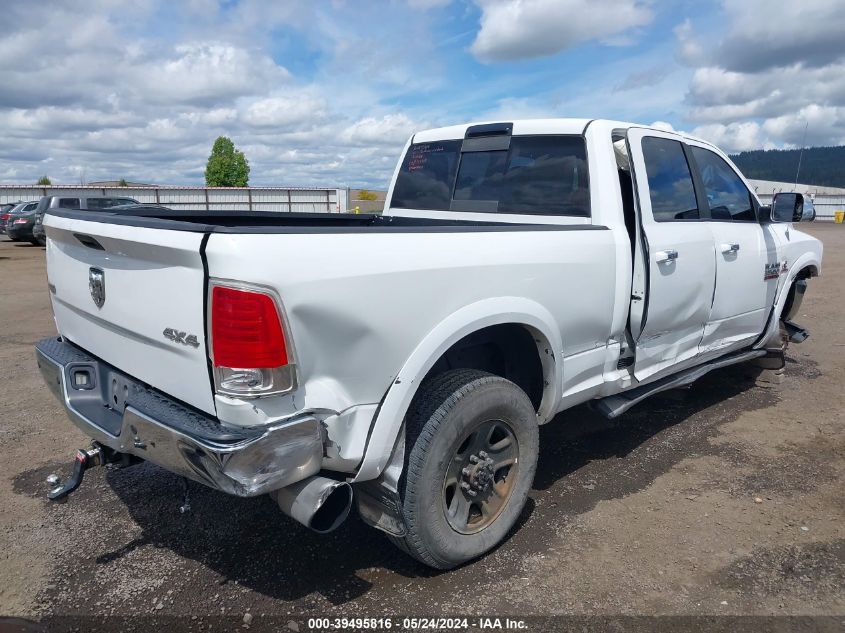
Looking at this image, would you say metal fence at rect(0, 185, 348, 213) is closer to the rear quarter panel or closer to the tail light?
the rear quarter panel

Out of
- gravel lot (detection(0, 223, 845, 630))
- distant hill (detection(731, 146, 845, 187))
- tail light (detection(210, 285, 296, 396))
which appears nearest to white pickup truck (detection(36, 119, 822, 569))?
tail light (detection(210, 285, 296, 396))

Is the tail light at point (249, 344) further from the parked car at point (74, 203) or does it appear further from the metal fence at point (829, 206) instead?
the metal fence at point (829, 206)

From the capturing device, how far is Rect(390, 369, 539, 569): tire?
103 inches

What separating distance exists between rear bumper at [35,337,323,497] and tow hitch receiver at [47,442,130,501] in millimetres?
102

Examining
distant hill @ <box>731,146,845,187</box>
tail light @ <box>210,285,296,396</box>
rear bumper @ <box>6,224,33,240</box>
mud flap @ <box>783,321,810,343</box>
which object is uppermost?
distant hill @ <box>731,146,845,187</box>

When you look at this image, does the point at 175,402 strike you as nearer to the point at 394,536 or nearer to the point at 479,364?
the point at 394,536

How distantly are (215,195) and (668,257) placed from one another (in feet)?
126

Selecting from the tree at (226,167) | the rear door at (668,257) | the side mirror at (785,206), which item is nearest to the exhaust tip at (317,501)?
the rear door at (668,257)

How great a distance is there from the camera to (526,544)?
10.2 feet

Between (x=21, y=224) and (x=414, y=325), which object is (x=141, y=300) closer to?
A: (x=414, y=325)

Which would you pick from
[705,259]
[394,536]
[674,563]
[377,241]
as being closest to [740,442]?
[705,259]

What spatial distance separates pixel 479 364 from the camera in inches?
133

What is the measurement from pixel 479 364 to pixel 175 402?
1571 millimetres

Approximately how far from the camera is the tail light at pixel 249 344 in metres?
2.09
